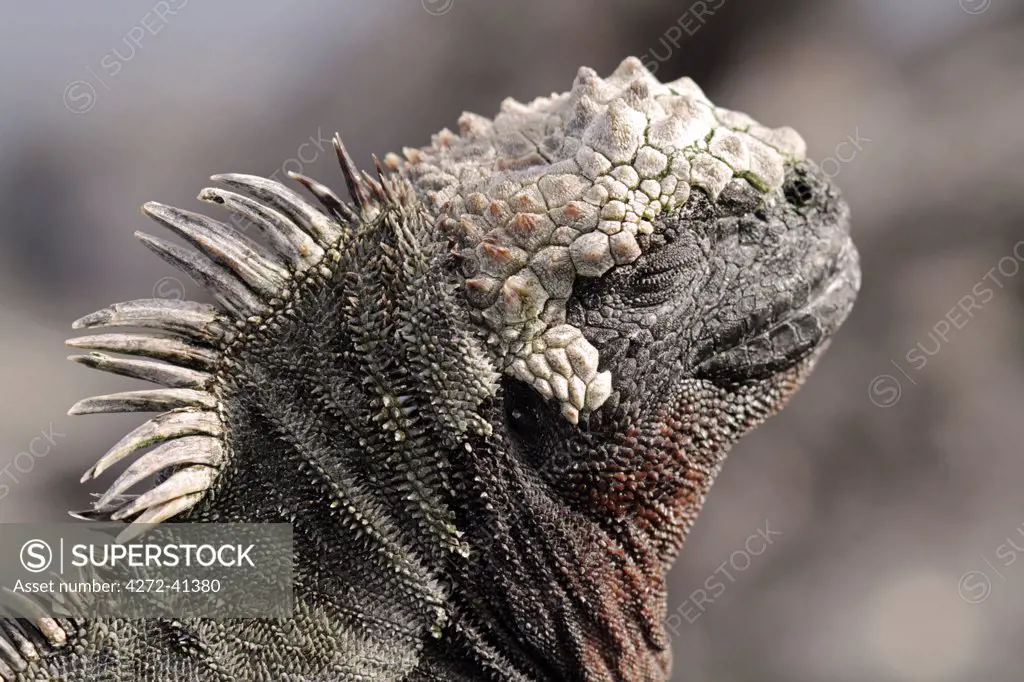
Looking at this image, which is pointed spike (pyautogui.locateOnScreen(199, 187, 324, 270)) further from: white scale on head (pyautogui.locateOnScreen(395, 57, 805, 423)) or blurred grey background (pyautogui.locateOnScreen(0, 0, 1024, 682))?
blurred grey background (pyautogui.locateOnScreen(0, 0, 1024, 682))

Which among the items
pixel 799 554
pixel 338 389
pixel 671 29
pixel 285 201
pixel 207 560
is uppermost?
pixel 671 29

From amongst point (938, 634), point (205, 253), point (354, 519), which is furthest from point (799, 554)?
point (205, 253)

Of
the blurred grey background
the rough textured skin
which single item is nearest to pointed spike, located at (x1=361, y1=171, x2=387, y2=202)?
the rough textured skin

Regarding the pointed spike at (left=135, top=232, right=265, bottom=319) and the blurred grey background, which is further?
the blurred grey background

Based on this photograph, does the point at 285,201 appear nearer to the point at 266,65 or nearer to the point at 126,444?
the point at 126,444

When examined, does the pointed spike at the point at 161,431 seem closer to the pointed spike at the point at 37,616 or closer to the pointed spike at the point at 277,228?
the pointed spike at the point at 37,616

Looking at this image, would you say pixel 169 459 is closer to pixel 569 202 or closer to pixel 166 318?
pixel 166 318

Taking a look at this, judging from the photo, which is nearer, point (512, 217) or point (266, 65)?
point (512, 217)
